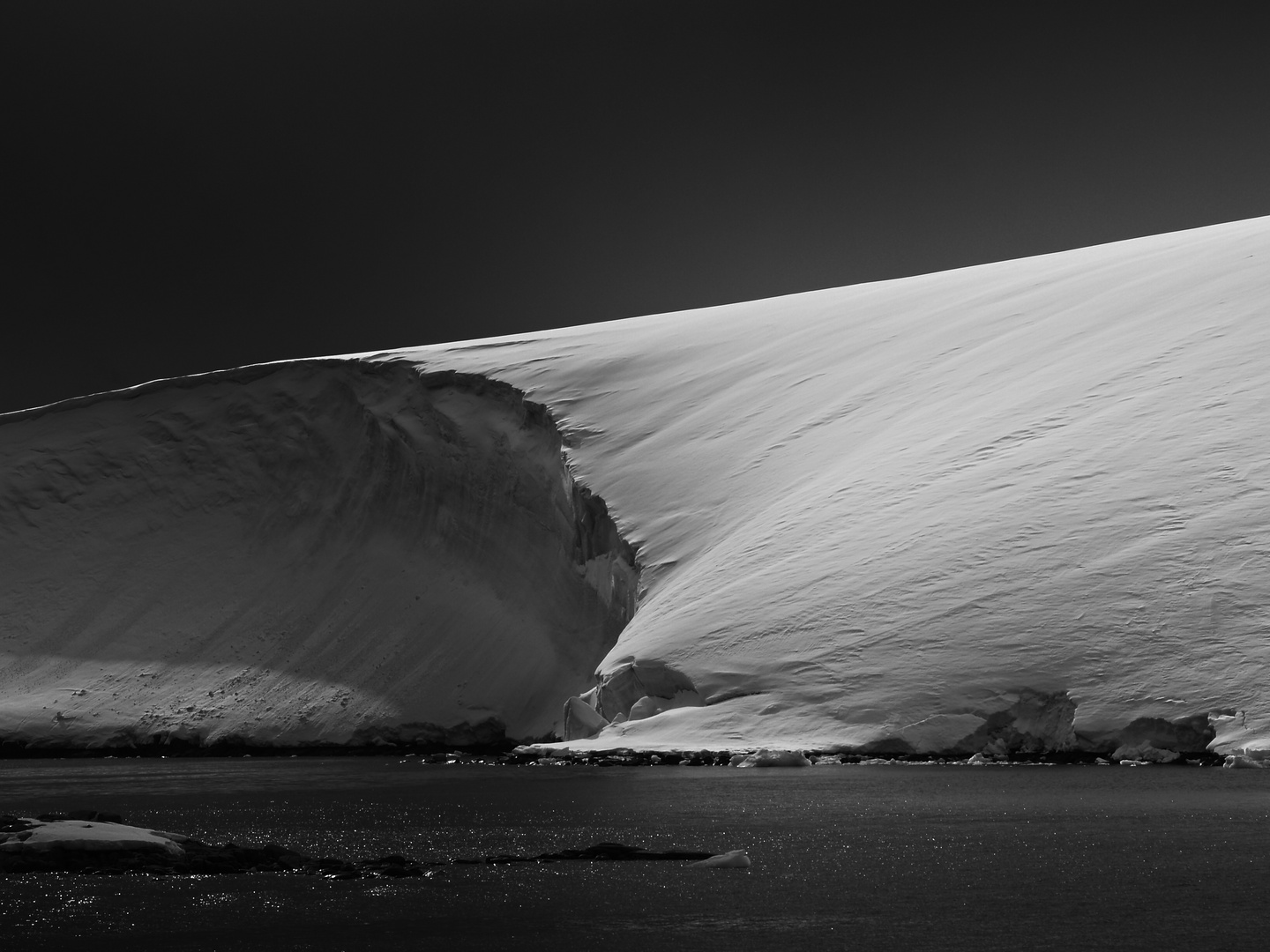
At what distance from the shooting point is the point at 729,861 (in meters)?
12.5

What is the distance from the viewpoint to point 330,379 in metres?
47.9

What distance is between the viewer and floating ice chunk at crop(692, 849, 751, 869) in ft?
41.0

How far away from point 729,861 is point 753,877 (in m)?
0.51

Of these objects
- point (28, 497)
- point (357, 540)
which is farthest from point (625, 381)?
point (28, 497)

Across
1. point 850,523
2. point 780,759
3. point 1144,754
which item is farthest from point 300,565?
point 1144,754

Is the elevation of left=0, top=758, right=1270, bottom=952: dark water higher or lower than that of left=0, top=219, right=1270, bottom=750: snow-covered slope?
lower

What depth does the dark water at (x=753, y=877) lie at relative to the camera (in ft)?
32.6

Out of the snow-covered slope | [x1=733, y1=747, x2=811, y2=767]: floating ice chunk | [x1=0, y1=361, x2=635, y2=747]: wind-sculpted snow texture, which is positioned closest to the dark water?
[x1=733, y1=747, x2=811, y2=767]: floating ice chunk

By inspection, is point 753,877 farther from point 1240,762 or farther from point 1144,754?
point 1144,754

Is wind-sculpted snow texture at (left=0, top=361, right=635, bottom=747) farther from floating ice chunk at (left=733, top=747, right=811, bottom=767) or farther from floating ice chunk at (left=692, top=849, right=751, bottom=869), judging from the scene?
floating ice chunk at (left=692, top=849, right=751, bottom=869)

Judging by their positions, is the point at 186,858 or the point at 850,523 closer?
the point at 186,858

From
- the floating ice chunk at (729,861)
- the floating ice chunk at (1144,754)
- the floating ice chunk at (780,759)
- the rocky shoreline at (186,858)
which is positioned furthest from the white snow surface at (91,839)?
the floating ice chunk at (1144,754)

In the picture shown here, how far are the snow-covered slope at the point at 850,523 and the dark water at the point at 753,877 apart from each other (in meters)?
4.11

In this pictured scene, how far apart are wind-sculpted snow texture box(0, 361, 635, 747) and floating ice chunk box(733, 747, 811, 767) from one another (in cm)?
1262
